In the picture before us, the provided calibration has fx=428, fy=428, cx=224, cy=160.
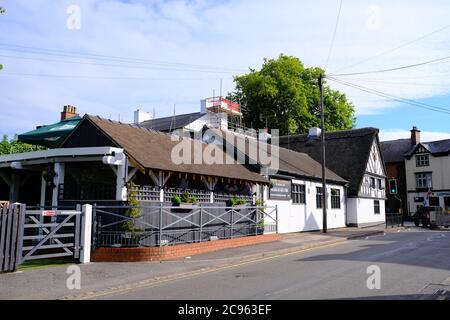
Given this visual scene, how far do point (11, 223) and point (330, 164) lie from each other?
2924 cm

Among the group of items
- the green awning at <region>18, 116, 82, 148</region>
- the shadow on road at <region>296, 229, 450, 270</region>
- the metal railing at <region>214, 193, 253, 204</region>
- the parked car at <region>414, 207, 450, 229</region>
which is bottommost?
the shadow on road at <region>296, 229, 450, 270</region>

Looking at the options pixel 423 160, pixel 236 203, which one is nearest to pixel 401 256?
pixel 236 203

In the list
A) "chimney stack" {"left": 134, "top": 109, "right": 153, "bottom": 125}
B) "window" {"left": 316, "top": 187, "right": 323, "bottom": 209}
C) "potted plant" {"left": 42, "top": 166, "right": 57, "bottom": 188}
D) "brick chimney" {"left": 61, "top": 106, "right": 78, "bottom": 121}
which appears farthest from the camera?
"chimney stack" {"left": 134, "top": 109, "right": 153, "bottom": 125}

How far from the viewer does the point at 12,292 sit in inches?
339

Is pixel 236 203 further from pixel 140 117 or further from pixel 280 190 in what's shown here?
pixel 140 117

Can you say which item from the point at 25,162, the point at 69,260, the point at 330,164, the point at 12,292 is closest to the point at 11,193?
the point at 25,162

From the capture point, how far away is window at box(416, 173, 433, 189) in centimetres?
5284

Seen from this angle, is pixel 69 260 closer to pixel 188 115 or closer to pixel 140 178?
pixel 140 178

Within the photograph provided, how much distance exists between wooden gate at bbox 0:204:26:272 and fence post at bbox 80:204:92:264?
1.94 metres

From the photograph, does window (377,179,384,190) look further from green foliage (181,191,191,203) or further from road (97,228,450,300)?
green foliage (181,191,191,203)

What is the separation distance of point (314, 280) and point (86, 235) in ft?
22.1

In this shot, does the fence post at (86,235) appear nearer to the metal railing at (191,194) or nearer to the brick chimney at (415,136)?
A: the metal railing at (191,194)

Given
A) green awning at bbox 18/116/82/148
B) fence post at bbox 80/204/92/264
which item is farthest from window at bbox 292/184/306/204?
fence post at bbox 80/204/92/264

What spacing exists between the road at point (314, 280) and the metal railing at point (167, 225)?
9.61ft
